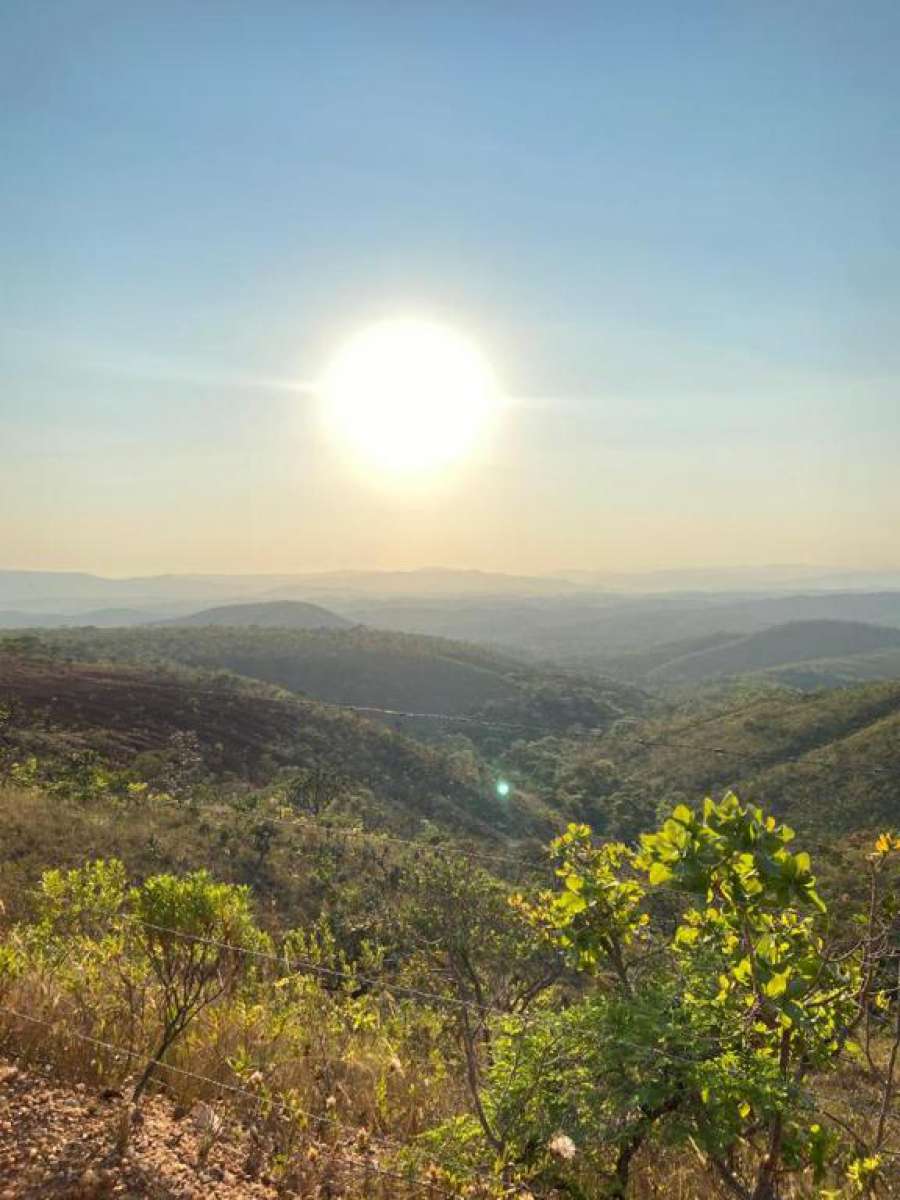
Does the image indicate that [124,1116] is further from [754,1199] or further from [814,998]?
[814,998]

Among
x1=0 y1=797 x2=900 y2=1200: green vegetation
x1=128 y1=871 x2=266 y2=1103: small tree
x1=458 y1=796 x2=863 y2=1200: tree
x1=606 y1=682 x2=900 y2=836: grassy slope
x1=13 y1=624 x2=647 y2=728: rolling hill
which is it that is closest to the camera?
x1=458 y1=796 x2=863 y2=1200: tree

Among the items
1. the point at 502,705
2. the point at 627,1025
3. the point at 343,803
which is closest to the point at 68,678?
the point at 343,803

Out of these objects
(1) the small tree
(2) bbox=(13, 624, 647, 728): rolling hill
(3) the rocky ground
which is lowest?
(2) bbox=(13, 624, 647, 728): rolling hill

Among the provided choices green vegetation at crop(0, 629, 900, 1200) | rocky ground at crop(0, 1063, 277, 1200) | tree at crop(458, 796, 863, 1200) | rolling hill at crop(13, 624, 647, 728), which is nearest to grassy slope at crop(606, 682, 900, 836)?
rolling hill at crop(13, 624, 647, 728)

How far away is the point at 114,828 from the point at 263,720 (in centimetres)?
3802

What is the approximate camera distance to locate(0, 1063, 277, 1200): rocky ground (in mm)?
3482

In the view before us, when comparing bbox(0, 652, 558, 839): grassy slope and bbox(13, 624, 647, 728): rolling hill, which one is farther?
bbox(13, 624, 647, 728): rolling hill

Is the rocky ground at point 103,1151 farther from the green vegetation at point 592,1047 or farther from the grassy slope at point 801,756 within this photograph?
the grassy slope at point 801,756

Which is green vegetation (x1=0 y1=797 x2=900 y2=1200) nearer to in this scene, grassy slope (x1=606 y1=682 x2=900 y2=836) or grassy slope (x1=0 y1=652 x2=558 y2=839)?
grassy slope (x1=0 y1=652 x2=558 y2=839)

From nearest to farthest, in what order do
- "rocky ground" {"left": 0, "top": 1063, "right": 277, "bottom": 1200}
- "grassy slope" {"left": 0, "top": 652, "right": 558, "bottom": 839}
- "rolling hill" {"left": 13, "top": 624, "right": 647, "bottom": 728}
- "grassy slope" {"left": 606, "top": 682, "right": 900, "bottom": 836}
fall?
1. "rocky ground" {"left": 0, "top": 1063, "right": 277, "bottom": 1200}
2. "grassy slope" {"left": 0, "top": 652, "right": 558, "bottom": 839}
3. "grassy slope" {"left": 606, "top": 682, "right": 900, "bottom": 836}
4. "rolling hill" {"left": 13, "top": 624, "right": 647, "bottom": 728}

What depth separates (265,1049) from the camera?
4980 millimetres

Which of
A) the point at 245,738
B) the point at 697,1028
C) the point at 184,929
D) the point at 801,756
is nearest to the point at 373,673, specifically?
the point at 245,738

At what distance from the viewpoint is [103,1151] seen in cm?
372

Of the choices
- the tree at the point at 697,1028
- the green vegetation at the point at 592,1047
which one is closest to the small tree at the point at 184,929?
the green vegetation at the point at 592,1047
